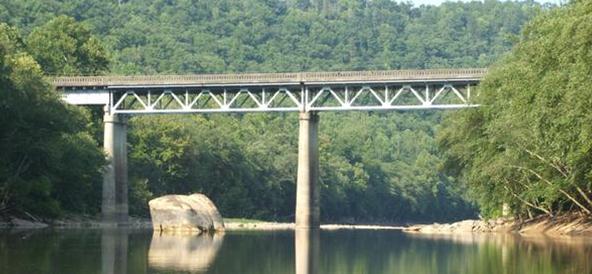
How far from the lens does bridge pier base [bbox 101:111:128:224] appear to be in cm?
10662

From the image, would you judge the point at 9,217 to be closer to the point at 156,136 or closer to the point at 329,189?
the point at 156,136

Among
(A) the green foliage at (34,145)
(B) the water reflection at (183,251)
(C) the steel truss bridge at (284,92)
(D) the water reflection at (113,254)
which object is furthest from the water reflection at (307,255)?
(C) the steel truss bridge at (284,92)

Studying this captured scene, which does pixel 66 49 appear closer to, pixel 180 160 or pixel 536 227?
pixel 180 160

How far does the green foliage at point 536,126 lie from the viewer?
54656 millimetres

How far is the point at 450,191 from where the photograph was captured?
199625 mm

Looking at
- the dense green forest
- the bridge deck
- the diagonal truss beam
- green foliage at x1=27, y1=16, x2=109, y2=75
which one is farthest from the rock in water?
green foliage at x1=27, y1=16, x2=109, y2=75

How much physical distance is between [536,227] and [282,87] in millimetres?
32273

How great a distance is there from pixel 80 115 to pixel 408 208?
300 ft

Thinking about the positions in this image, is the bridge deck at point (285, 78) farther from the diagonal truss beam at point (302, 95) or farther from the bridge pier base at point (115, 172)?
the bridge pier base at point (115, 172)

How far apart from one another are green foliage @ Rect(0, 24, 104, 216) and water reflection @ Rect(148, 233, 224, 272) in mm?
8652

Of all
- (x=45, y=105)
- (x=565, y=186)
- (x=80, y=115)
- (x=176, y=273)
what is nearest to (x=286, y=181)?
(x=80, y=115)

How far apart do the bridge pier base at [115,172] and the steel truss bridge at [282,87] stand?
50.9 inches

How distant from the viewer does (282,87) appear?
110m

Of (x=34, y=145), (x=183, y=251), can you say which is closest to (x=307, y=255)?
(x=183, y=251)
